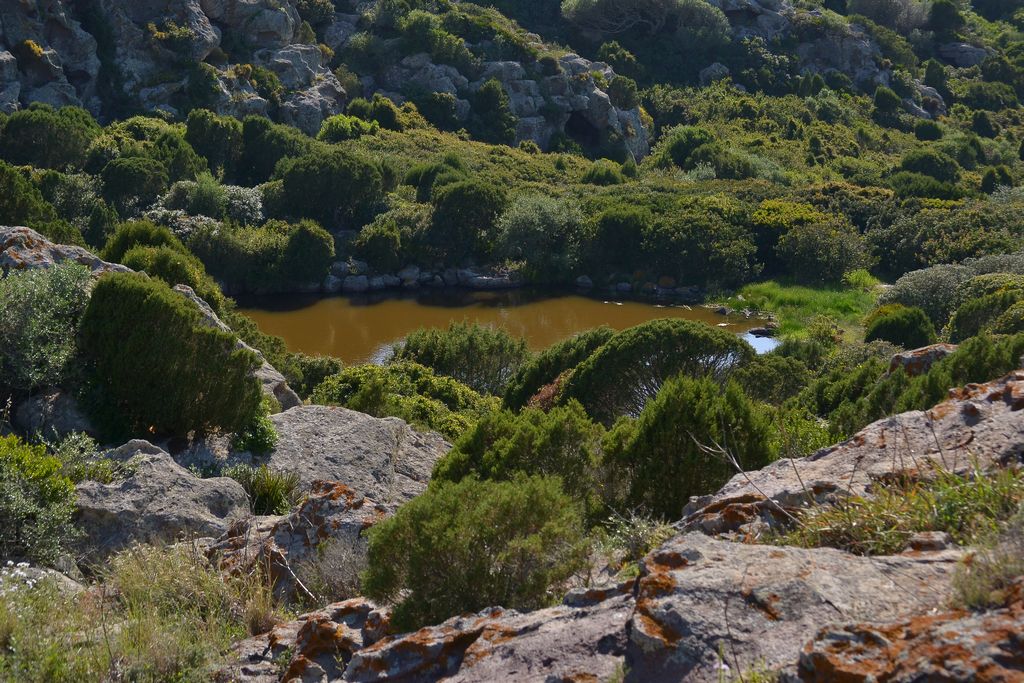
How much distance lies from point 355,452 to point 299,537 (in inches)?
160

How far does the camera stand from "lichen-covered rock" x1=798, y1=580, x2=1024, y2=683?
10.6ft

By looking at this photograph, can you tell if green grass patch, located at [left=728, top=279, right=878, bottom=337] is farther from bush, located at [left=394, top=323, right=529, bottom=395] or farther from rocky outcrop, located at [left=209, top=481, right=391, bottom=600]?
rocky outcrop, located at [left=209, top=481, right=391, bottom=600]

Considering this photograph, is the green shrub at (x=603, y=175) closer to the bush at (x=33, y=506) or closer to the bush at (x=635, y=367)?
the bush at (x=635, y=367)

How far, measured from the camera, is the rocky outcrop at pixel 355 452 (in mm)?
10945

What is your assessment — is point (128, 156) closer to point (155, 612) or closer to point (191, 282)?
point (191, 282)

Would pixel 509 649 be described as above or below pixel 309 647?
above

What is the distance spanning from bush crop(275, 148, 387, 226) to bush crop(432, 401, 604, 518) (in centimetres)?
3923

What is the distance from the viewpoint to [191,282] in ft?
67.4

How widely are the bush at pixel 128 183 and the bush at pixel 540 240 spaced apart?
14.7 m

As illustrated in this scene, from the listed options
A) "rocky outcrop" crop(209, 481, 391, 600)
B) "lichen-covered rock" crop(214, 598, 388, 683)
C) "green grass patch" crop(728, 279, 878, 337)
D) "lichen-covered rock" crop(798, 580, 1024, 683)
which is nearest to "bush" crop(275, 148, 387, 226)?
"green grass patch" crop(728, 279, 878, 337)

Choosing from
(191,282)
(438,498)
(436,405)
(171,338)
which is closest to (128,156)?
(191,282)

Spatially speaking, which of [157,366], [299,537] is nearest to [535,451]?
[299,537]

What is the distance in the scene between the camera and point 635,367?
16.6 meters

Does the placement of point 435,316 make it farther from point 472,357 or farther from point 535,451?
point 535,451
